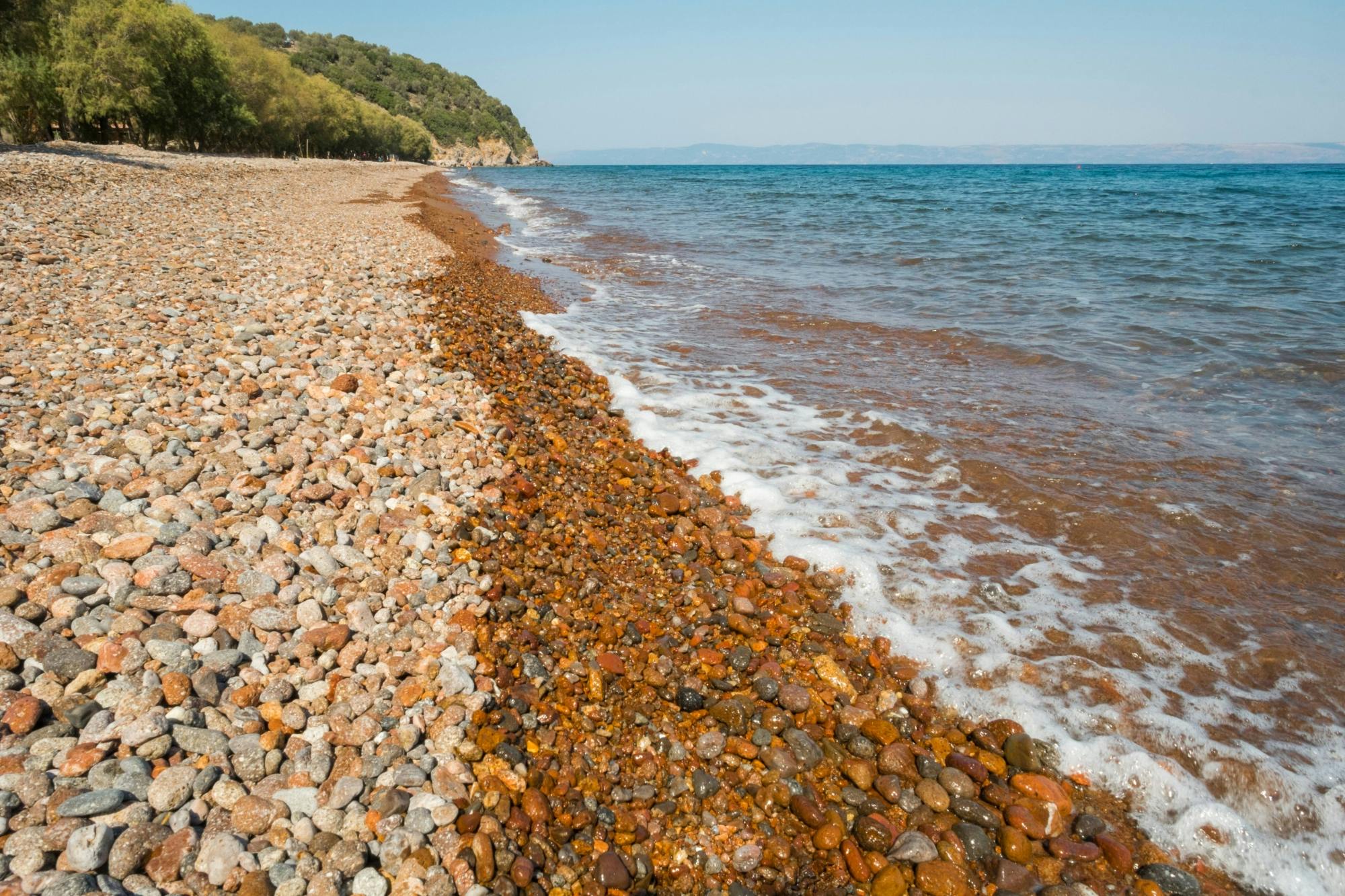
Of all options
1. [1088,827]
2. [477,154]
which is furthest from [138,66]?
[477,154]

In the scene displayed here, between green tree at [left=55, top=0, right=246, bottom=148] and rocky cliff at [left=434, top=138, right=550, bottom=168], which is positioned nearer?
green tree at [left=55, top=0, right=246, bottom=148]

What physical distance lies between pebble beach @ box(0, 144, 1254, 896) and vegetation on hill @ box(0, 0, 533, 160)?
3594 centimetres

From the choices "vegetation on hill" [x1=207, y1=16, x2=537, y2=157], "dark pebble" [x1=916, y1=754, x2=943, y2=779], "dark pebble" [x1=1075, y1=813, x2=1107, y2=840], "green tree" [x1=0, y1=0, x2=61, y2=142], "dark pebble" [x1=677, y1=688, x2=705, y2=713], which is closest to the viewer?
"dark pebble" [x1=1075, y1=813, x2=1107, y2=840]

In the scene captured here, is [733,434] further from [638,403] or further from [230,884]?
[230,884]

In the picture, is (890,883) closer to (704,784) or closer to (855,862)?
(855,862)

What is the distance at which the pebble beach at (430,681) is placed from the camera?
2.57 m

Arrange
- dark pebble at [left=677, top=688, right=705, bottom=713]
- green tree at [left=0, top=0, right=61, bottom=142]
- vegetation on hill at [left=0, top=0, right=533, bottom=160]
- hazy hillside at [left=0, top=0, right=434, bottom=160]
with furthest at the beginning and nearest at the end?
vegetation on hill at [left=0, top=0, right=533, bottom=160] < hazy hillside at [left=0, top=0, right=434, bottom=160] < green tree at [left=0, top=0, right=61, bottom=142] < dark pebble at [left=677, top=688, right=705, bottom=713]

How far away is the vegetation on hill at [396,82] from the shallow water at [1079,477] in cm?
16624

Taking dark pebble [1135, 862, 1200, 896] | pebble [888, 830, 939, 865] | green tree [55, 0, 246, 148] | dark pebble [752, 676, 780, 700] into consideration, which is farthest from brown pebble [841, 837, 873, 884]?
green tree [55, 0, 246, 148]

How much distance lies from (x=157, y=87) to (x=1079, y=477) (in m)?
57.3

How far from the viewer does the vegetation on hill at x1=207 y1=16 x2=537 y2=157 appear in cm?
14775

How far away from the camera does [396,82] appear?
168m

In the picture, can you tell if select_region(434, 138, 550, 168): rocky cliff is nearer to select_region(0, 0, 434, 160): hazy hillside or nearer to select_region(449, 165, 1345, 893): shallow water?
select_region(0, 0, 434, 160): hazy hillside

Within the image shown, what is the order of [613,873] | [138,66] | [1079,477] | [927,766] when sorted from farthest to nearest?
[138,66] < [1079,477] < [927,766] < [613,873]
